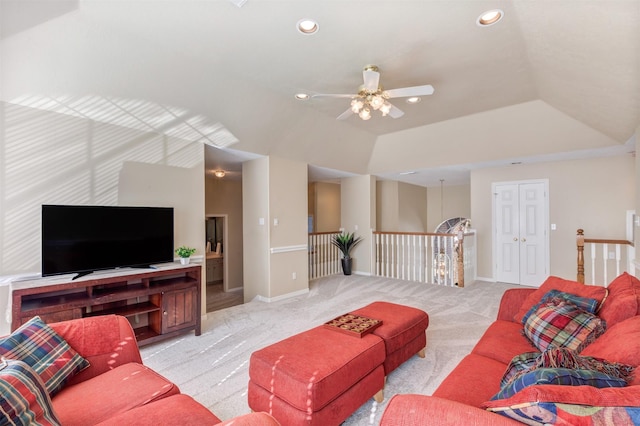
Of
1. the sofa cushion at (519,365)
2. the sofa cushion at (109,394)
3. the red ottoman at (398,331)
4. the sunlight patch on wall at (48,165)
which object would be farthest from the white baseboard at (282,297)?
the sofa cushion at (519,365)

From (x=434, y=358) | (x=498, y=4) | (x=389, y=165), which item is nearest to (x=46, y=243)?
(x=434, y=358)

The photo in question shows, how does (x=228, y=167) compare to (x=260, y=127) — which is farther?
(x=228, y=167)

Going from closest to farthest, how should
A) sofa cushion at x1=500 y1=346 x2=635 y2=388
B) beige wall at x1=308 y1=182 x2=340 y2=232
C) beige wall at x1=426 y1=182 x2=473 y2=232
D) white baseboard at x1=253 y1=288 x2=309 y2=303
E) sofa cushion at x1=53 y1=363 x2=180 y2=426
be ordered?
sofa cushion at x1=500 y1=346 x2=635 y2=388 < sofa cushion at x1=53 y1=363 x2=180 y2=426 < white baseboard at x1=253 y1=288 x2=309 y2=303 < beige wall at x1=308 y1=182 x2=340 y2=232 < beige wall at x1=426 y1=182 x2=473 y2=232

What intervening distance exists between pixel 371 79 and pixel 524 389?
107 inches

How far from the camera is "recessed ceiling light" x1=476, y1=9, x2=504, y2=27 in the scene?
2.44 metres

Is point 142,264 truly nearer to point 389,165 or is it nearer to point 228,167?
point 228,167

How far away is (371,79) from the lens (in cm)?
289

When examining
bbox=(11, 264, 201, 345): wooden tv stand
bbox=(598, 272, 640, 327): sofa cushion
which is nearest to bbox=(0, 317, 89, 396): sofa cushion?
bbox=(11, 264, 201, 345): wooden tv stand

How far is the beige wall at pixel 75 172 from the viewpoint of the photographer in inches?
110

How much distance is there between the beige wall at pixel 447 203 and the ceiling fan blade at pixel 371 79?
25.4 ft

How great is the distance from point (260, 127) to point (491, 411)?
4.26 meters

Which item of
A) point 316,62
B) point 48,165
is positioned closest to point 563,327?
point 316,62

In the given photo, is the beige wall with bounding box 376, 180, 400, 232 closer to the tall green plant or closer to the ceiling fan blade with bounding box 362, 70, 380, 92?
the tall green plant

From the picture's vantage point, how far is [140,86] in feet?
10.3
